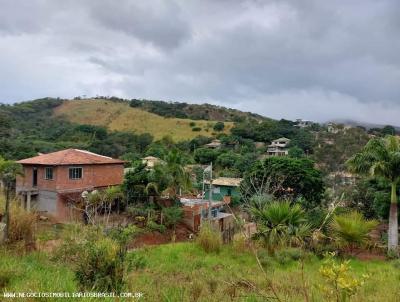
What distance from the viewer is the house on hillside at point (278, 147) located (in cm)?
5250

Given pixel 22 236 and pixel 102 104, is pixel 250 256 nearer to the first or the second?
pixel 22 236

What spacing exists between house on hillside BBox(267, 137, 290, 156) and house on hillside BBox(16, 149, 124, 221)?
30.9 meters

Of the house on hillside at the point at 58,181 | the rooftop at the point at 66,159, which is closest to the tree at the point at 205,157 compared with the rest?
the rooftop at the point at 66,159

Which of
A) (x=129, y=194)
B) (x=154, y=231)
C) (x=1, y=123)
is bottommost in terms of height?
(x=154, y=231)

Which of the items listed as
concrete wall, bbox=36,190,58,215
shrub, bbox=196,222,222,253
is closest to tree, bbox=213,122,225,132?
concrete wall, bbox=36,190,58,215

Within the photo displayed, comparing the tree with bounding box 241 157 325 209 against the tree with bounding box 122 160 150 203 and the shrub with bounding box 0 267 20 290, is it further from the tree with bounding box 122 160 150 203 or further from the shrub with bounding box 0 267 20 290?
the shrub with bounding box 0 267 20 290

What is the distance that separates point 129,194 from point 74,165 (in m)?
4.39

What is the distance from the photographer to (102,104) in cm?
8931

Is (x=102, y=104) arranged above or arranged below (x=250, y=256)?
above

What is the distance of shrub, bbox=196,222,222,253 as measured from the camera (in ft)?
35.3

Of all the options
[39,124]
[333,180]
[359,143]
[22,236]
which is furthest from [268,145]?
[22,236]

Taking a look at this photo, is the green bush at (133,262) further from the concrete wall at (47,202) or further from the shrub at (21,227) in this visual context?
the concrete wall at (47,202)

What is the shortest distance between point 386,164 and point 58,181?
58.1 feet

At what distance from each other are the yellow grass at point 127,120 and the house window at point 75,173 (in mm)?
40157
